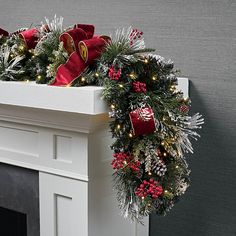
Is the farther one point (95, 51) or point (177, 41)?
point (177, 41)

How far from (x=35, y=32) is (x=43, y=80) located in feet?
0.62

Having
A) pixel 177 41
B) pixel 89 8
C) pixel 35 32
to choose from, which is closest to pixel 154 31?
pixel 177 41

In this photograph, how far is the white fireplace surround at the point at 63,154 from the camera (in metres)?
1.37

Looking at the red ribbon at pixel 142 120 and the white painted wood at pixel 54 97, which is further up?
the white painted wood at pixel 54 97

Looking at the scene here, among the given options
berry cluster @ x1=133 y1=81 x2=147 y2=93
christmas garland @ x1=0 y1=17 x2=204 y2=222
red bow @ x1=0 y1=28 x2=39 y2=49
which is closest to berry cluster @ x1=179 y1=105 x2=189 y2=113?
christmas garland @ x1=0 y1=17 x2=204 y2=222

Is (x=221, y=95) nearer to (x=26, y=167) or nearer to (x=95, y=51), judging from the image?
(x=95, y=51)

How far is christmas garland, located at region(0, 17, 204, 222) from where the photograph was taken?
1.31 meters

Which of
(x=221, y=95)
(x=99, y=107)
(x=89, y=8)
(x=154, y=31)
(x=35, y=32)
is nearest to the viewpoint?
(x=99, y=107)

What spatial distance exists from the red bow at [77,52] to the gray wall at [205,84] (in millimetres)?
390

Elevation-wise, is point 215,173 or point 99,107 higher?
point 99,107

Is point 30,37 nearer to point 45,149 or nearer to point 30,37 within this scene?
point 30,37

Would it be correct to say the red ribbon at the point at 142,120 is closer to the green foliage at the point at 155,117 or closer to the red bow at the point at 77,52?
the green foliage at the point at 155,117

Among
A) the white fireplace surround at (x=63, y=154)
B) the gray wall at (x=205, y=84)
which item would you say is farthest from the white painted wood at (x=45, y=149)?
the gray wall at (x=205, y=84)

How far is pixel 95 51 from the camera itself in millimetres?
1381
